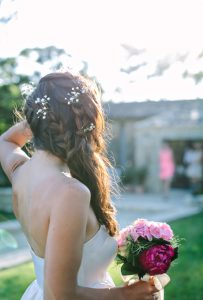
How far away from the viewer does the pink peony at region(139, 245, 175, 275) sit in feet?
7.33

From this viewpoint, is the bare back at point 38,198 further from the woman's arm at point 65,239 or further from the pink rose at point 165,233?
the pink rose at point 165,233

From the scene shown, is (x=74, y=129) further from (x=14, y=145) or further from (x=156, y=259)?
(x=14, y=145)

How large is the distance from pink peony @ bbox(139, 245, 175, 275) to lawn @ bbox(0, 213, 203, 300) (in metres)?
3.01

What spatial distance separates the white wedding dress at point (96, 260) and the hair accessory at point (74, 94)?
500 mm

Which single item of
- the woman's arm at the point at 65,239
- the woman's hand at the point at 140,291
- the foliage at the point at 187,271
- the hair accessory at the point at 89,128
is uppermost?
the hair accessory at the point at 89,128

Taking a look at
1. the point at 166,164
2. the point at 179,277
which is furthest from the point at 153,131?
the point at 179,277

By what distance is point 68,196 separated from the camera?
192cm

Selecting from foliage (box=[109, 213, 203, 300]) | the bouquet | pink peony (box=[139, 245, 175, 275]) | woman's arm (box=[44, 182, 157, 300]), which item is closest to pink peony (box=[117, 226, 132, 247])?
the bouquet

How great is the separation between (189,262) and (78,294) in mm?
6598

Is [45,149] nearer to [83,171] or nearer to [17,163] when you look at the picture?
[83,171]

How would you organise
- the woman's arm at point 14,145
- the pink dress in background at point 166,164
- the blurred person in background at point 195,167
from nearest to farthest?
the woman's arm at point 14,145
the pink dress in background at point 166,164
the blurred person in background at point 195,167

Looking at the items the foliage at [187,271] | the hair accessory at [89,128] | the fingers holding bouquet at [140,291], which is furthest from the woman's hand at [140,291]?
the foliage at [187,271]

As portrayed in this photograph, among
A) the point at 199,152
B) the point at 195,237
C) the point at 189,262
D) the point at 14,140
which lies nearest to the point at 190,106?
the point at 199,152

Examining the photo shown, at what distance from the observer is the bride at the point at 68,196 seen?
1.91 m
